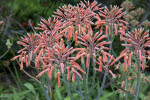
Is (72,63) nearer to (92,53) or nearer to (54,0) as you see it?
(92,53)

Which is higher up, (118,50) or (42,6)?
(42,6)

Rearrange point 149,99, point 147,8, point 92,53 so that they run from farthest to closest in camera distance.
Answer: point 147,8 < point 149,99 < point 92,53

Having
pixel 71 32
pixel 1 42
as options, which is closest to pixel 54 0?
pixel 1 42

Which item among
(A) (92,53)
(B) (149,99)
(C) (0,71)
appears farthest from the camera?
(C) (0,71)

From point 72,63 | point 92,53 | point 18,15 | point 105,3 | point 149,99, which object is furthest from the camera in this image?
point 18,15

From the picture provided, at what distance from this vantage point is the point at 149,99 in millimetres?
4039

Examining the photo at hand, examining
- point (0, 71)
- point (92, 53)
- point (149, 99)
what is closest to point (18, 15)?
point (0, 71)

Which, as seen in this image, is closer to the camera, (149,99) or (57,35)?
(57,35)

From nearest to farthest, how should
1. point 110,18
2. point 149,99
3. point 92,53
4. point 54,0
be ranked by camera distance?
point 92,53 → point 110,18 → point 149,99 → point 54,0

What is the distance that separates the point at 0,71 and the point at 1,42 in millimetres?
1522

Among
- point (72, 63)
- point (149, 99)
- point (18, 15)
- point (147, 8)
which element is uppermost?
point (18, 15)

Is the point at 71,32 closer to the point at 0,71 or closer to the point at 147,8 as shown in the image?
the point at 147,8

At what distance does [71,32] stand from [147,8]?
379 cm

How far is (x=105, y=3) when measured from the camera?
4.68 metres
